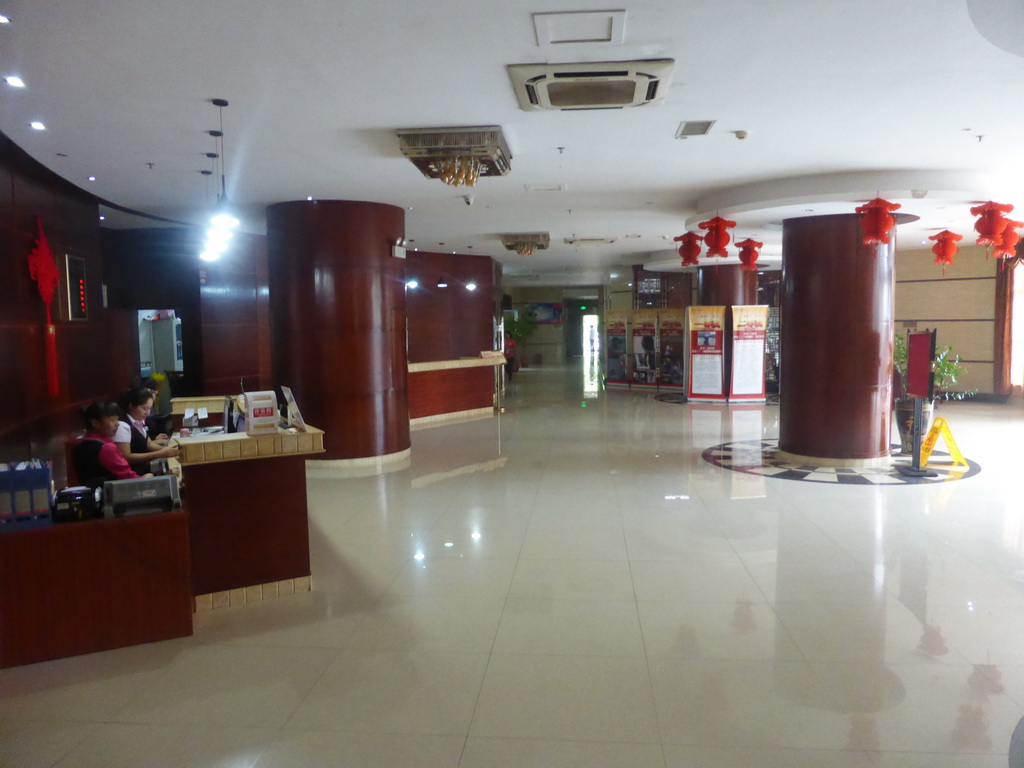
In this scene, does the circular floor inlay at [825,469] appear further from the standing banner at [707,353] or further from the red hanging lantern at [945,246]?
the standing banner at [707,353]

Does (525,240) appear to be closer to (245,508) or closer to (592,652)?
(245,508)

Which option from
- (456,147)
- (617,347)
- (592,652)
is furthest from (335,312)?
(617,347)

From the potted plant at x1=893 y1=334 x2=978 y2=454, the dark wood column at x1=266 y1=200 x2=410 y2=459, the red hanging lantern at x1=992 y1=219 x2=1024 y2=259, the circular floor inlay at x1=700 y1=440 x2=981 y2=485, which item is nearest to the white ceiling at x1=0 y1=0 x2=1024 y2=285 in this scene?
the red hanging lantern at x1=992 y1=219 x2=1024 y2=259

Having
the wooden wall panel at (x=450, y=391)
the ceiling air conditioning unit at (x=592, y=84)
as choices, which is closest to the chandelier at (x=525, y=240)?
the wooden wall panel at (x=450, y=391)

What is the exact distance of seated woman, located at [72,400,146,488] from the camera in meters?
4.61

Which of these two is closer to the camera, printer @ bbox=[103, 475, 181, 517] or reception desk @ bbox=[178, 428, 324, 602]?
printer @ bbox=[103, 475, 181, 517]

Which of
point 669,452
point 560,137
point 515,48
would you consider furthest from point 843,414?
point 515,48

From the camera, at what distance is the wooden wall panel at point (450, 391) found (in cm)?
1288

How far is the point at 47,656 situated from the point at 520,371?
77.8ft

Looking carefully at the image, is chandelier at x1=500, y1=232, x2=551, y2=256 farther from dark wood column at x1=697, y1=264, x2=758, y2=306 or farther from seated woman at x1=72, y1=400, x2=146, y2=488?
seated woman at x1=72, y1=400, x2=146, y2=488

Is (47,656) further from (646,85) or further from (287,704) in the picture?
(646,85)

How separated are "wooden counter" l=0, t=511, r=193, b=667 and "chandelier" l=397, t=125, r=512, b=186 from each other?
10.9 ft

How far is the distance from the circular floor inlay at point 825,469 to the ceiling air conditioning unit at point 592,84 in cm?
518

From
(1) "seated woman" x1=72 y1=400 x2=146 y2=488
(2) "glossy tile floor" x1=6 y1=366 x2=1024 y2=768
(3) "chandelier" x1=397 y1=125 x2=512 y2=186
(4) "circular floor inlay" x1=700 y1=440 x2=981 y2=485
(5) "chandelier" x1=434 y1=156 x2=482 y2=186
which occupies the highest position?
(3) "chandelier" x1=397 y1=125 x2=512 y2=186
